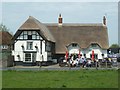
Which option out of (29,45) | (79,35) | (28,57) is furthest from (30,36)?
(79,35)

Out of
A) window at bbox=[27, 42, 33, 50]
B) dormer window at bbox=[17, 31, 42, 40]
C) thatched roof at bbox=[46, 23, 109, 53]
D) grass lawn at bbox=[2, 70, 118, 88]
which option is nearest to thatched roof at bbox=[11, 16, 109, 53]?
thatched roof at bbox=[46, 23, 109, 53]

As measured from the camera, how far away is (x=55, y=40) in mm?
75438

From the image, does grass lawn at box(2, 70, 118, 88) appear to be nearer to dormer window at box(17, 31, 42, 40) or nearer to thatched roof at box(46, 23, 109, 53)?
dormer window at box(17, 31, 42, 40)

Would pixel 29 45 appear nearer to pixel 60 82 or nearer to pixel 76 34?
pixel 76 34

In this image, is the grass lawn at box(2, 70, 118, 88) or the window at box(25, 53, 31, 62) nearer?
the grass lawn at box(2, 70, 118, 88)

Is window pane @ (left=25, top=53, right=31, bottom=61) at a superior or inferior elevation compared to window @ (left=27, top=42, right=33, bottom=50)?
inferior

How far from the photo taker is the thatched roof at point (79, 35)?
2916 inches

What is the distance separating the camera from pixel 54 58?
240 ft

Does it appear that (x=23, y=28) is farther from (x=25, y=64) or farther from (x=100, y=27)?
(x=100, y=27)

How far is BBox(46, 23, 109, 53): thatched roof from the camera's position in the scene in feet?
243

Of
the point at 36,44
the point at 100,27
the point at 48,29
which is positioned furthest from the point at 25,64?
the point at 100,27

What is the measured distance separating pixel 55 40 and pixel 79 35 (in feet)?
18.8

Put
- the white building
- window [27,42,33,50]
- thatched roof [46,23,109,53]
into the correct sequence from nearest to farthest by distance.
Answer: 1. the white building
2. window [27,42,33,50]
3. thatched roof [46,23,109,53]

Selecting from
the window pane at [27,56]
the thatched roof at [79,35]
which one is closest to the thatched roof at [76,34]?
the thatched roof at [79,35]
